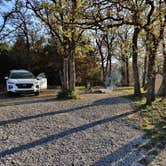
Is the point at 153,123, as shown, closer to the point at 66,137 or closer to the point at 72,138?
the point at 72,138

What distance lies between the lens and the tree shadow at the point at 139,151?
794cm

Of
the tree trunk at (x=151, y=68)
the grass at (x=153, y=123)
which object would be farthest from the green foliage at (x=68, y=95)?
the tree trunk at (x=151, y=68)

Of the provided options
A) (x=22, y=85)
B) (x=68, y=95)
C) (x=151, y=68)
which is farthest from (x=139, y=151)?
(x=22, y=85)

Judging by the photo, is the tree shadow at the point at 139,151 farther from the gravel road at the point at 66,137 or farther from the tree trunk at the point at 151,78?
the tree trunk at the point at 151,78

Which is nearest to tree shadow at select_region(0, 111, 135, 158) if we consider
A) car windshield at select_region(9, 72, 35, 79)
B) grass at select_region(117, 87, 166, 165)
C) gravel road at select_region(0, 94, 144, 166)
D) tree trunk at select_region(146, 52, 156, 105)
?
gravel road at select_region(0, 94, 144, 166)

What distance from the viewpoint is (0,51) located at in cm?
3409

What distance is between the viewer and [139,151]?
29.0ft

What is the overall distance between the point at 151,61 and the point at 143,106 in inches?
88.6

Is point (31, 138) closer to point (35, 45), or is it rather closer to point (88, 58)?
point (35, 45)

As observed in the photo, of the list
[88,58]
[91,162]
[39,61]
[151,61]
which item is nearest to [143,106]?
[151,61]

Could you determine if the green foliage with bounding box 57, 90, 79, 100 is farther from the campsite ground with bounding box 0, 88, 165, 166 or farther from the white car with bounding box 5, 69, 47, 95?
the campsite ground with bounding box 0, 88, 165, 166

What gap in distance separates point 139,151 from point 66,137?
2.17 meters

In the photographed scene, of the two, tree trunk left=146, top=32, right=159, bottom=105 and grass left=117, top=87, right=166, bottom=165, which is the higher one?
tree trunk left=146, top=32, right=159, bottom=105

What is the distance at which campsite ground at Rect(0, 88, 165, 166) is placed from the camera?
25.9 ft
